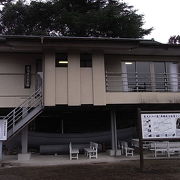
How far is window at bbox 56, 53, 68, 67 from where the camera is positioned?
59.1 ft

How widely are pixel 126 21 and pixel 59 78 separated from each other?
18076 mm

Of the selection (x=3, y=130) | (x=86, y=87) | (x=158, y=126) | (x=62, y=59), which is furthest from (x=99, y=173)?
(x=62, y=59)

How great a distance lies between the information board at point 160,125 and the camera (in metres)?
13.1

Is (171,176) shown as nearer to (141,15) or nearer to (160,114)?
(160,114)

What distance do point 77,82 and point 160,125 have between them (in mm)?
5879

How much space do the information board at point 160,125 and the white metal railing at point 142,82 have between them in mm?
5871

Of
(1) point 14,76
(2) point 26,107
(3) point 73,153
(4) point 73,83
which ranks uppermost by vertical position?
(1) point 14,76

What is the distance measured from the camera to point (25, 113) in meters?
17.0

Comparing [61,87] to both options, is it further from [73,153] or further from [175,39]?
[175,39]

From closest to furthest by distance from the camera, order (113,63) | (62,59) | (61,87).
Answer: (61,87) < (62,59) < (113,63)

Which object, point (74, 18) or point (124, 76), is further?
point (74, 18)

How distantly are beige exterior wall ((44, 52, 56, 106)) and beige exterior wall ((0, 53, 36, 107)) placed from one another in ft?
7.99

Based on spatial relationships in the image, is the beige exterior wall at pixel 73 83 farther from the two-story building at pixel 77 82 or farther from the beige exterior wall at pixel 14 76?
the beige exterior wall at pixel 14 76

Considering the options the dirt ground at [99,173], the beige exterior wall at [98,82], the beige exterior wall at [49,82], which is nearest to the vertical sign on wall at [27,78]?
the beige exterior wall at [49,82]
